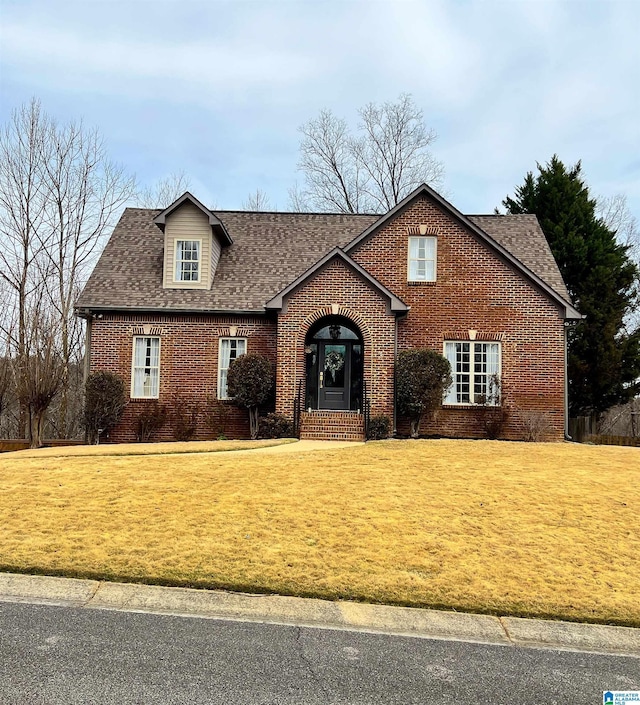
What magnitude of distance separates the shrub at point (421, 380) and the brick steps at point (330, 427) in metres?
1.46

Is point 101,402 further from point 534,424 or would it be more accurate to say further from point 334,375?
point 534,424

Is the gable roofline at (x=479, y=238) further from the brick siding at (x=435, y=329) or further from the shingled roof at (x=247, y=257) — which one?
the shingled roof at (x=247, y=257)

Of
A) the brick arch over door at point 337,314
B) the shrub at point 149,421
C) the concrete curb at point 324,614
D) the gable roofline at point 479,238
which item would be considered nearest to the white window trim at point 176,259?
the brick arch over door at point 337,314

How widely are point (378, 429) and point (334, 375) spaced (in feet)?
9.09

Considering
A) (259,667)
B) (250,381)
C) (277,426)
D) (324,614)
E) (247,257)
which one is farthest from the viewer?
(247,257)

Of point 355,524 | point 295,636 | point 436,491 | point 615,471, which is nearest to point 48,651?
point 295,636

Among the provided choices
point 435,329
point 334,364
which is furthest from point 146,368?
point 435,329

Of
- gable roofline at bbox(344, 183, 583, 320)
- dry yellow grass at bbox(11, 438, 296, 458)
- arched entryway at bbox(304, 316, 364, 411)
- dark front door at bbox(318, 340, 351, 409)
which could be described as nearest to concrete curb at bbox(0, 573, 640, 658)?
dry yellow grass at bbox(11, 438, 296, 458)

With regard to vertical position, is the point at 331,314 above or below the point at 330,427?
above

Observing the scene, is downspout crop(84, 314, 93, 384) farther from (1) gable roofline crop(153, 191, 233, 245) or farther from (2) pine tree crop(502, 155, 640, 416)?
(2) pine tree crop(502, 155, 640, 416)

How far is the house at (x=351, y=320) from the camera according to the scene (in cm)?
1741

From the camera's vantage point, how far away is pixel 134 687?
13.3 feet

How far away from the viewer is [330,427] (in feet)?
54.1

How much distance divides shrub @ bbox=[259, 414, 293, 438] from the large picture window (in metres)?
6.03
